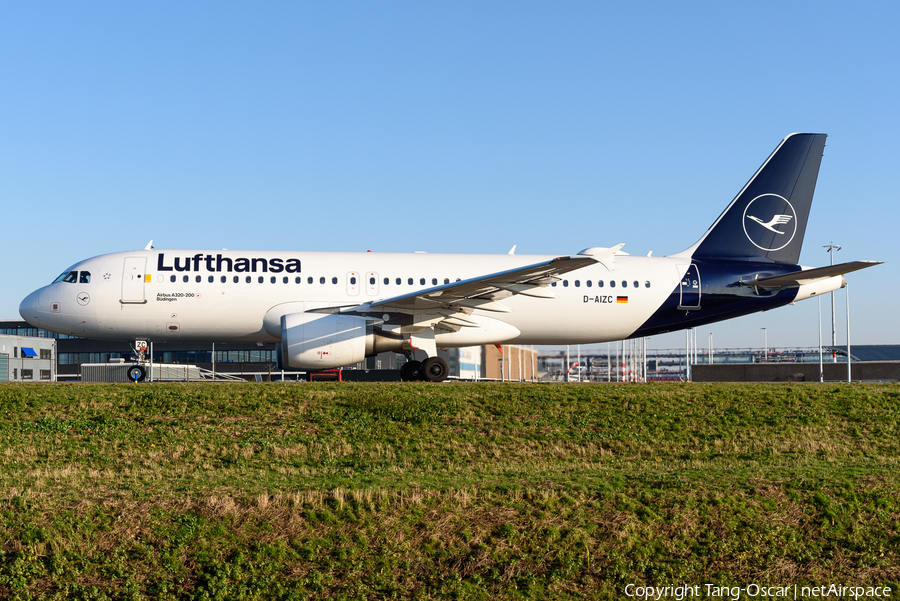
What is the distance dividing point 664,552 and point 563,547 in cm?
152

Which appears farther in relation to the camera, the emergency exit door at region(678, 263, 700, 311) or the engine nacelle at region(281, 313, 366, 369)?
the emergency exit door at region(678, 263, 700, 311)

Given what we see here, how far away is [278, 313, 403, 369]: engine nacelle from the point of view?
2386 centimetres

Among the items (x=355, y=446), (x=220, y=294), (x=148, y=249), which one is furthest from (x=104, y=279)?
(x=355, y=446)

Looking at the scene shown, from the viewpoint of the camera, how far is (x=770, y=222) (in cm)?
2958

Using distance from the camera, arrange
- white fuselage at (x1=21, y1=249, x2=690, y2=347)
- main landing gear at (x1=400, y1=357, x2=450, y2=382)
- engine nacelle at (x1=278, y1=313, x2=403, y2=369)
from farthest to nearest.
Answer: main landing gear at (x1=400, y1=357, x2=450, y2=382) → white fuselage at (x1=21, y1=249, x2=690, y2=347) → engine nacelle at (x1=278, y1=313, x2=403, y2=369)

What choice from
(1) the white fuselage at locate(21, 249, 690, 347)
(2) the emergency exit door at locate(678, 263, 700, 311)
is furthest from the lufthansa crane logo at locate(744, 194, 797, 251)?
(1) the white fuselage at locate(21, 249, 690, 347)

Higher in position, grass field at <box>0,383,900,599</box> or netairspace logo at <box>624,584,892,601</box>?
grass field at <box>0,383,900,599</box>

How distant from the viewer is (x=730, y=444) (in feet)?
57.5

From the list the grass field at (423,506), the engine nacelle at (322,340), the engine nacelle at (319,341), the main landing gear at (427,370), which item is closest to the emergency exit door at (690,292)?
the main landing gear at (427,370)

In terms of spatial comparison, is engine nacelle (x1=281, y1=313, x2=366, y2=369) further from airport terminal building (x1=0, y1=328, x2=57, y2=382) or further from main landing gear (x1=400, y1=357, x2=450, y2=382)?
airport terminal building (x1=0, y1=328, x2=57, y2=382)

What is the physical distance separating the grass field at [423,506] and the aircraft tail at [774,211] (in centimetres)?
1190

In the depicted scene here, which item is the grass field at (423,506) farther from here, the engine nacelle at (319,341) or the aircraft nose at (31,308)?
the aircraft nose at (31,308)

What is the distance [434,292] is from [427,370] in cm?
323

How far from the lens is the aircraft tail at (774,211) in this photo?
96.6 feet
